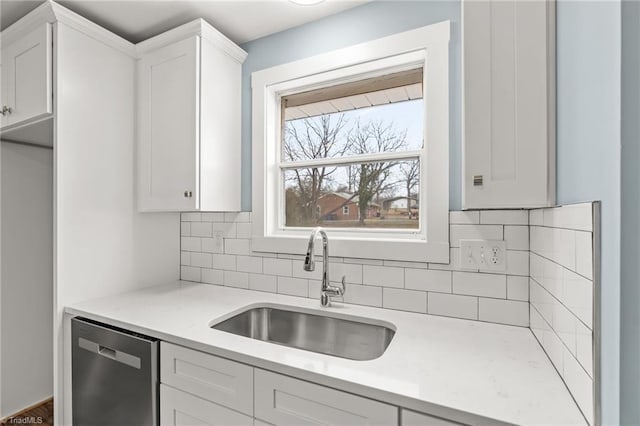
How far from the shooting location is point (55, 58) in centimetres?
160

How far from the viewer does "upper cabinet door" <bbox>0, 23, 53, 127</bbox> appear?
1.60m

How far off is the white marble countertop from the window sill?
26 cm

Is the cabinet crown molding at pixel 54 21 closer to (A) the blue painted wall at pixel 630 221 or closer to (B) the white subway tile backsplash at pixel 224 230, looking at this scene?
(B) the white subway tile backsplash at pixel 224 230

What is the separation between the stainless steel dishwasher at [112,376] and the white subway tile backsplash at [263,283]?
27.1 inches

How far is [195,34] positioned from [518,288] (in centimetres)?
198

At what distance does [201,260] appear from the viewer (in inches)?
85.0

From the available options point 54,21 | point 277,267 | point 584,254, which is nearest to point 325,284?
point 277,267

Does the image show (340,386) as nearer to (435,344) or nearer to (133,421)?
(435,344)

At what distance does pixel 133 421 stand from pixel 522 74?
1.95 meters

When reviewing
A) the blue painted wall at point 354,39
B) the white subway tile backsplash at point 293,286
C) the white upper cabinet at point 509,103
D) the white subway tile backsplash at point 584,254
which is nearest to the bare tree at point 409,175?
the blue painted wall at point 354,39

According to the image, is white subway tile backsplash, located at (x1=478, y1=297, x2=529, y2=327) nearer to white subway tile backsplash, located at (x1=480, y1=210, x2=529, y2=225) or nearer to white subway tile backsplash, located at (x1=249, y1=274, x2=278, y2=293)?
white subway tile backsplash, located at (x1=480, y1=210, x2=529, y2=225)

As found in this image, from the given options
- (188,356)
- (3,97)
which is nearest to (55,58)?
(3,97)

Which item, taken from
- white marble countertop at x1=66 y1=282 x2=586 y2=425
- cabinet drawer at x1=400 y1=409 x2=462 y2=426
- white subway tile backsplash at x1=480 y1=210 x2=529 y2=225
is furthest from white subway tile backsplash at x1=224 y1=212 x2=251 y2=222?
cabinet drawer at x1=400 y1=409 x2=462 y2=426

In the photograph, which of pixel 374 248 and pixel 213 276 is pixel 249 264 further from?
pixel 374 248
